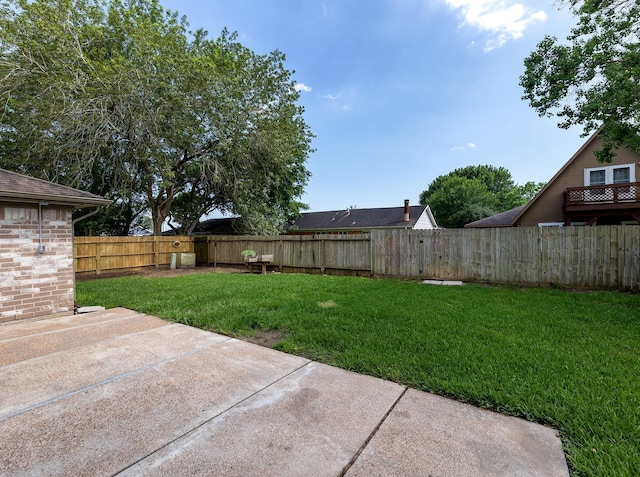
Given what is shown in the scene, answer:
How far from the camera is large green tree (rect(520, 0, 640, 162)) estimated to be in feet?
19.2

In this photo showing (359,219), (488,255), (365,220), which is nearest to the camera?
(488,255)

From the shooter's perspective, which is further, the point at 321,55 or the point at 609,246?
the point at 321,55

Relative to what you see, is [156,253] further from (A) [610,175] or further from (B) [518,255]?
(A) [610,175]

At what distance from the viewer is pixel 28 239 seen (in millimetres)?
4816

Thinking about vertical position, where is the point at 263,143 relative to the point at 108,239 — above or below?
above

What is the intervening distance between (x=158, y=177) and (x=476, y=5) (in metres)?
13.8

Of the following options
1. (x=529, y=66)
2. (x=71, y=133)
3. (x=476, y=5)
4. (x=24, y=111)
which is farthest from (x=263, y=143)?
(x=529, y=66)

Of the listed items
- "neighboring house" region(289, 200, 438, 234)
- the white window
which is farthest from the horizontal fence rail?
"neighboring house" region(289, 200, 438, 234)

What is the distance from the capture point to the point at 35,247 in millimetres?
4879

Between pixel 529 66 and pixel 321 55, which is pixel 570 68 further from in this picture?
pixel 321 55

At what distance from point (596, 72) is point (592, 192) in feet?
24.4

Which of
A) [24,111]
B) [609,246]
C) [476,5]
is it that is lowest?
[609,246]

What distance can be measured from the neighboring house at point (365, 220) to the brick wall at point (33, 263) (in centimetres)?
1878

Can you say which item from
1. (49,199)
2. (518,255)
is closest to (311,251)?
(518,255)
